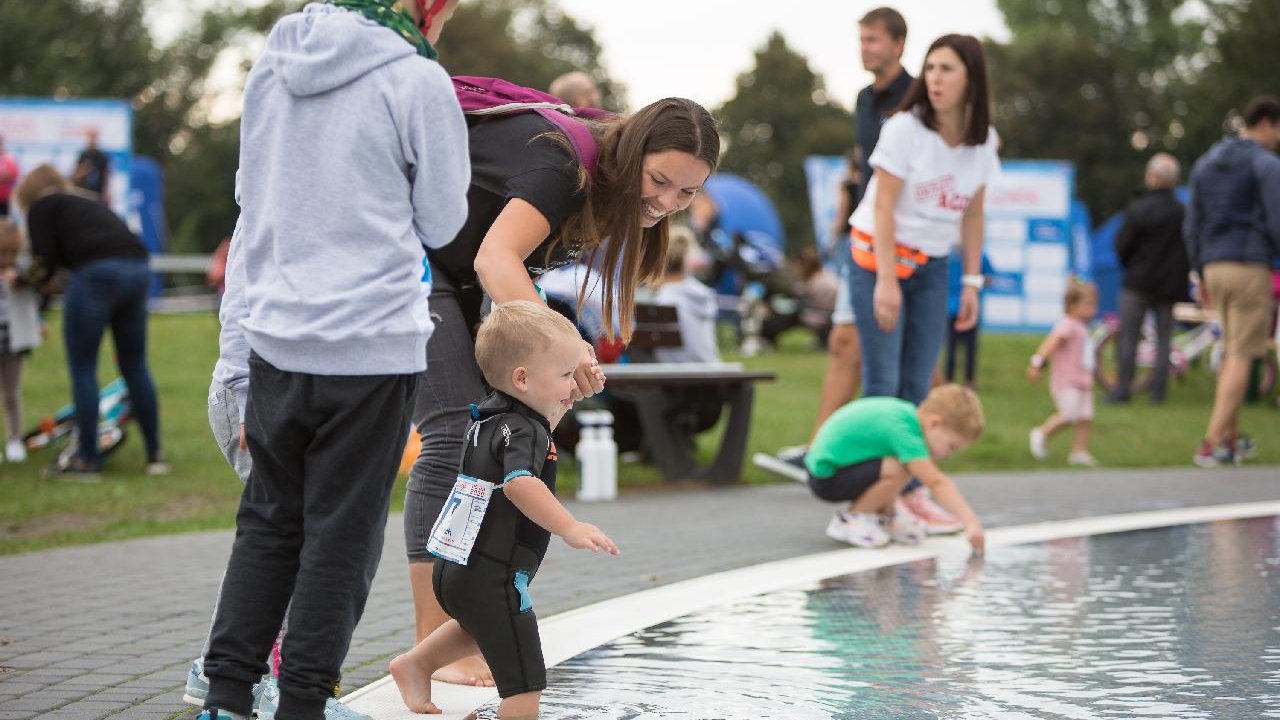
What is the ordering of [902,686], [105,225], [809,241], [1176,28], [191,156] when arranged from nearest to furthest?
[902,686]
[105,225]
[191,156]
[809,241]
[1176,28]

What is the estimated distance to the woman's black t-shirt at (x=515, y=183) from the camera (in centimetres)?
377

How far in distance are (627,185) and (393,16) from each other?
80 centimetres

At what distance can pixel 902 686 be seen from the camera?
13.6ft

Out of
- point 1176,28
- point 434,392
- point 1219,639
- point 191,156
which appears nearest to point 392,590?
point 434,392

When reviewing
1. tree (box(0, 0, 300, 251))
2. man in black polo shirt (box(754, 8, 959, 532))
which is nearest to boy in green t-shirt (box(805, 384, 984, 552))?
man in black polo shirt (box(754, 8, 959, 532))

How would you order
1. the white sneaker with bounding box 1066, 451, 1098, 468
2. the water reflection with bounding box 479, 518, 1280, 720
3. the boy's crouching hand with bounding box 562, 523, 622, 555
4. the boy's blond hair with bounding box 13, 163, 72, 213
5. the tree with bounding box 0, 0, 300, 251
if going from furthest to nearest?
the tree with bounding box 0, 0, 300, 251
the white sneaker with bounding box 1066, 451, 1098, 468
the boy's blond hair with bounding box 13, 163, 72, 213
the water reflection with bounding box 479, 518, 1280, 720
the boy's crouching hand with bounding box 562, 523, 622, 555

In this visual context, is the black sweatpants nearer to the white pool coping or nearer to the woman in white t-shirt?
the white pool coping

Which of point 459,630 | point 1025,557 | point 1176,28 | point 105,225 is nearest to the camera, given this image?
point 459,630

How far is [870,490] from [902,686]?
2.69m

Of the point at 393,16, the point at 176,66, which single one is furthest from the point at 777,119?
the point at 393,16

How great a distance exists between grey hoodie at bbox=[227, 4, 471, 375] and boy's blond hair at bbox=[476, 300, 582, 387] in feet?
1.21

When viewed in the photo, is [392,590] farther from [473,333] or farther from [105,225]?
[105,225]

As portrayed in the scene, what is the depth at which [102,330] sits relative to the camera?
969cm

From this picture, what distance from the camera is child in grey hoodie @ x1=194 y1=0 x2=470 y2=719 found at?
3184 mm
